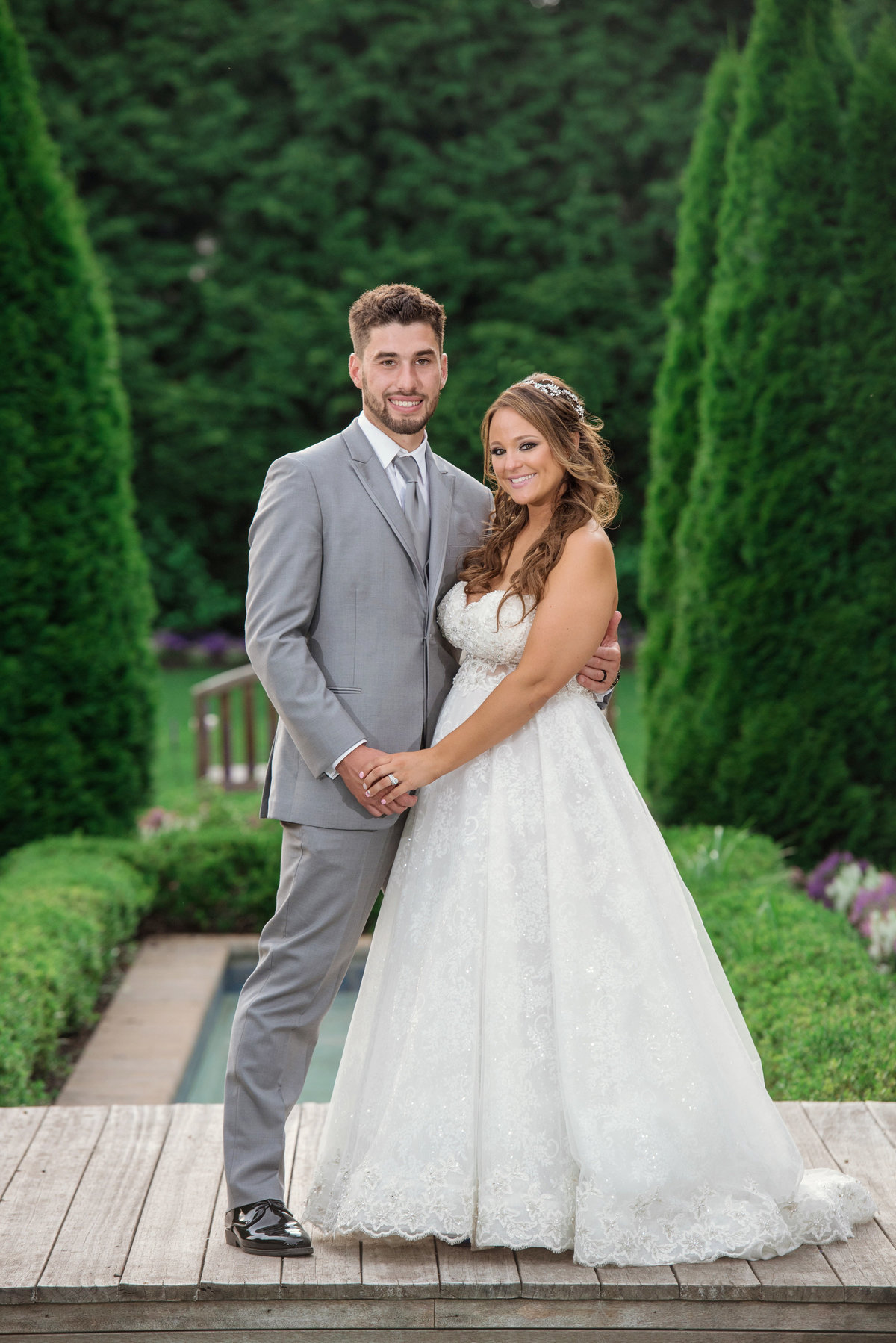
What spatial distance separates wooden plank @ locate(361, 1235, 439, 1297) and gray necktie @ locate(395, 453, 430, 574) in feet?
4.55

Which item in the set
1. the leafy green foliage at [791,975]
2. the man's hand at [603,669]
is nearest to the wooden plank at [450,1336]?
the leafy green foliage at [791,975]

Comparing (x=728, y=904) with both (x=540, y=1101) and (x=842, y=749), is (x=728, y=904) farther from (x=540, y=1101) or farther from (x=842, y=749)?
(x=540, y=1101)

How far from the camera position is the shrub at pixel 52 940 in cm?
386

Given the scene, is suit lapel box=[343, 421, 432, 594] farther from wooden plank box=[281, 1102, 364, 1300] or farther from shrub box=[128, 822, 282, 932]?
shrub box=[128, 822, 282, 932]

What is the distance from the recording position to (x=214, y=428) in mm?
14414

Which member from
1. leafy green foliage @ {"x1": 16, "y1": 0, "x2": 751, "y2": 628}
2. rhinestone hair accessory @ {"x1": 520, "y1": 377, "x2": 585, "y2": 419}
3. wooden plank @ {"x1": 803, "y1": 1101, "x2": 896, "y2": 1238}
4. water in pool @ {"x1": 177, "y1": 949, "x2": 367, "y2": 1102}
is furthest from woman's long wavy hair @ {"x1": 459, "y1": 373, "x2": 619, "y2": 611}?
leafy green foliage @ {"x1": 16, "y1": 0, "x2": 751, "y2": 628}

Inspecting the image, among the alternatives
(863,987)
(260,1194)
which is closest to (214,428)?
(863,987)

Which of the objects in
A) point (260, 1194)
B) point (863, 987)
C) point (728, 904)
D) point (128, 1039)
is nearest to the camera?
point (260, 1194)

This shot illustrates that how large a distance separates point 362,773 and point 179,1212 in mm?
1037

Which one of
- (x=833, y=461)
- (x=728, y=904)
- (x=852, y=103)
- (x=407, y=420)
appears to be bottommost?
(x=728, y=904)

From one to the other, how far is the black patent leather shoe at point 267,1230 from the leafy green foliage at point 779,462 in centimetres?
391

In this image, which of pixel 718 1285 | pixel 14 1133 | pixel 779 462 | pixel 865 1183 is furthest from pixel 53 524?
pixel 718 1285

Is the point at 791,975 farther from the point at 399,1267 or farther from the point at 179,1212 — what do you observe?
the point at 179,1212

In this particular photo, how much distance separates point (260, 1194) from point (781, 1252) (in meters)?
1.04
